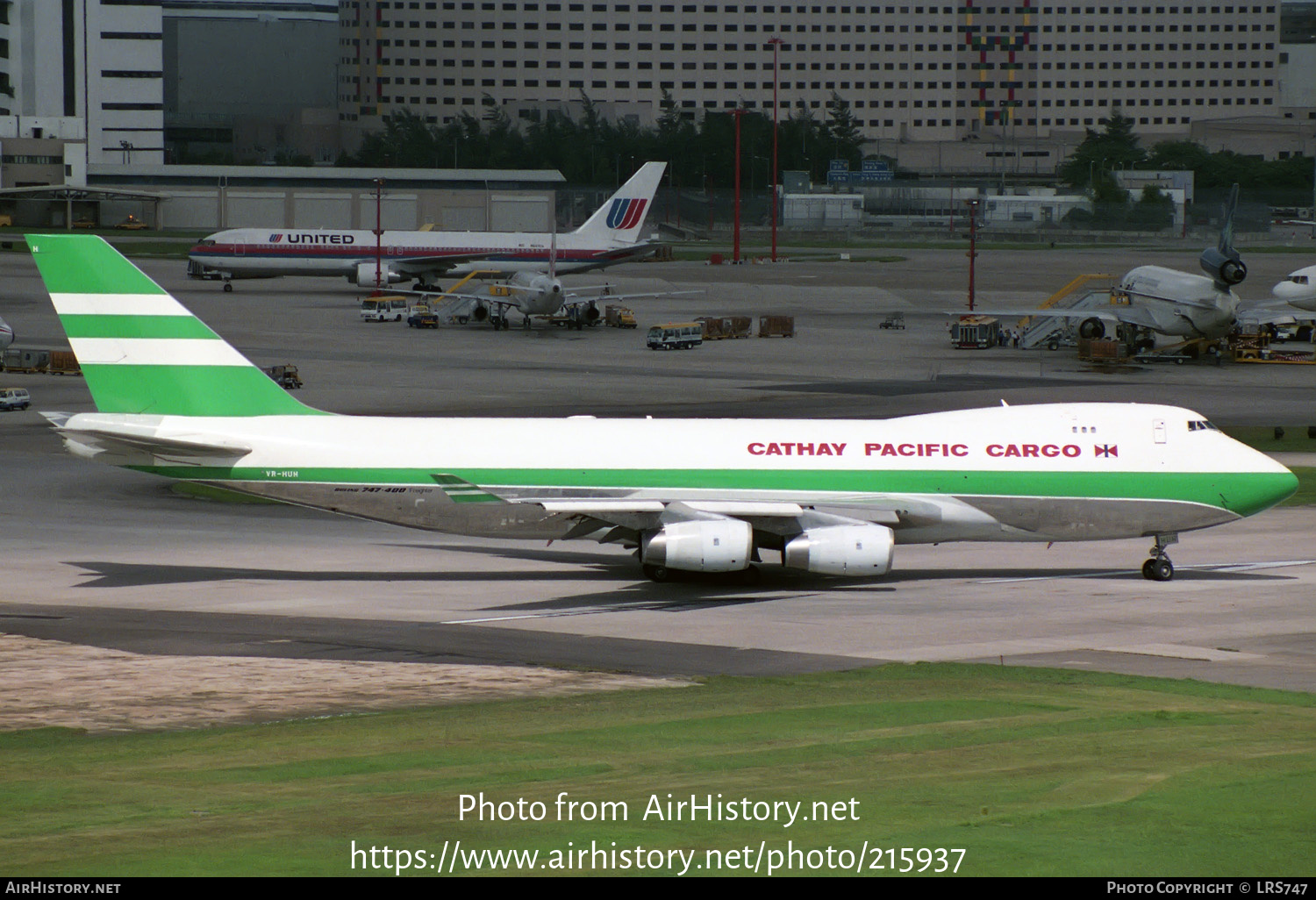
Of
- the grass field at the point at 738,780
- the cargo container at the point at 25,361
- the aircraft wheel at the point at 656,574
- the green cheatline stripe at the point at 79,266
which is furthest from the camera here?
the cargo container at the point at 25,361

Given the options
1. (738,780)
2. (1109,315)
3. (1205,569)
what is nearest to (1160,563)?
(1205,569)

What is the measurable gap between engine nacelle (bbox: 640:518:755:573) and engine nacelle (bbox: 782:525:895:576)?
4.17 ft

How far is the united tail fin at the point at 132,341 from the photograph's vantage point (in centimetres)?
3988

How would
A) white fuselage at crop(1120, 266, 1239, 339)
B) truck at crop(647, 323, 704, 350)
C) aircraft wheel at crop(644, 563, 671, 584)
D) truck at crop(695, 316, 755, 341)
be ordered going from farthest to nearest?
truck at crop(695, 316, 755, 341), truck at crop(647, 323, 704, 350), white fuselage at crop(1120, 266, 1239, 339), aircraft wheel at crop(644, 563, 671, 584)

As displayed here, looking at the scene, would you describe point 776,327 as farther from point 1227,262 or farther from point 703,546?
point 703,546

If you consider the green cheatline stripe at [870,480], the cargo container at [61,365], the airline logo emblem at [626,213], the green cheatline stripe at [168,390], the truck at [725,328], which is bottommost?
the cargo container at [61,365]

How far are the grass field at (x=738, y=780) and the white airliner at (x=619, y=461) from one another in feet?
36.4

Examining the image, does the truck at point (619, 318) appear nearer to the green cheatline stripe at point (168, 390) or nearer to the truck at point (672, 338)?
the truck at point (672, 338)

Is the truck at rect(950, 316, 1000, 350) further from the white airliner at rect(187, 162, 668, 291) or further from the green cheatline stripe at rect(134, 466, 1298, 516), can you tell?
the green cheatline stripe at rect(134, 466, 1298, 516)

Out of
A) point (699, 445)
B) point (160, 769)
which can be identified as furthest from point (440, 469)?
point (160, 769)

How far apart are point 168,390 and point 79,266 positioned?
3.76m

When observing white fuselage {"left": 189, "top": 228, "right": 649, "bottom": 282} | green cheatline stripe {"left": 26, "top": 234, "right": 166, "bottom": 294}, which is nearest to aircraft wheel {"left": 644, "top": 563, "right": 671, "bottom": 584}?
green cheatline stripe {"left": 26, "top": 234, "right": 166, "bottom": 294}

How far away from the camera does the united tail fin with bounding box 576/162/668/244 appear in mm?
137250

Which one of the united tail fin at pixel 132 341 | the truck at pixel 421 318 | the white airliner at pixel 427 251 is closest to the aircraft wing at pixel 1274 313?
the white airliner at pixel 427 251
